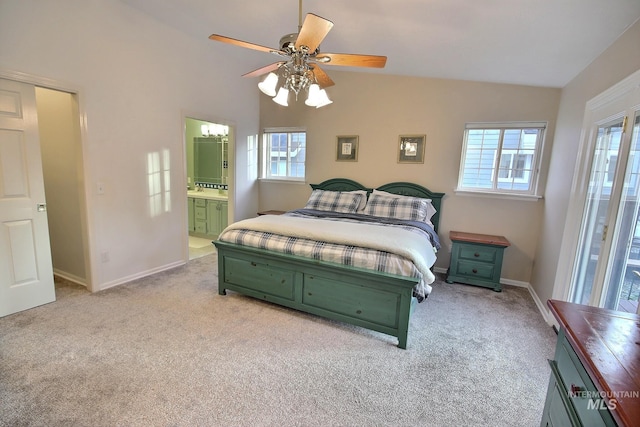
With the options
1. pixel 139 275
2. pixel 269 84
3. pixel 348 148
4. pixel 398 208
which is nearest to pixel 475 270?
pixel 398 208

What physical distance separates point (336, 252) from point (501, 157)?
263cm

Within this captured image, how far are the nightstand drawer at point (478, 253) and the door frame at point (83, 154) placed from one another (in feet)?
13.3

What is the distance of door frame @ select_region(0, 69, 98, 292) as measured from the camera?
7.95ft

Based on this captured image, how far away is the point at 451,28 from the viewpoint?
2387mm

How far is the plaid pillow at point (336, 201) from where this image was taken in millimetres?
3986

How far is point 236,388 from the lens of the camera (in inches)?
71.7

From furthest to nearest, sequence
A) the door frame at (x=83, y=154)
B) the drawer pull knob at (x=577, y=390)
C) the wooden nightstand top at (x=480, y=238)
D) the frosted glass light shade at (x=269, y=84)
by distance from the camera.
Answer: the wooden nightstand top at (x=480, y=238) → the door frame at (x=83, y=154) → the frosted glass light shade at (x=269, y=84) → the drawer pull knob at (x=577, y=390)

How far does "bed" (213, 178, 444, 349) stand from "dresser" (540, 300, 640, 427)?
113 cm

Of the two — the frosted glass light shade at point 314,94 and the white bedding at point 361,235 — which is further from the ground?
the frosted glass light shade at point 314,94

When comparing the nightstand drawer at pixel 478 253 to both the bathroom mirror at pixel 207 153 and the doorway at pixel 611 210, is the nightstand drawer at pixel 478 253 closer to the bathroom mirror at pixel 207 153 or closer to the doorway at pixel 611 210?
the doorway at pixel 611 210

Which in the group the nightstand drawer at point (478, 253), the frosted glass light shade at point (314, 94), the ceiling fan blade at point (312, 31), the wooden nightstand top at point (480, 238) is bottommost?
the nightstand drawer at point (478, 253)

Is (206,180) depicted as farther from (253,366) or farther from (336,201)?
(253,366)

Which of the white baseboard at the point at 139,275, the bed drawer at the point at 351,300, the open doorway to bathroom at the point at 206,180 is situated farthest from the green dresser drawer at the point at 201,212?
the bed drawer at the point at 351,300

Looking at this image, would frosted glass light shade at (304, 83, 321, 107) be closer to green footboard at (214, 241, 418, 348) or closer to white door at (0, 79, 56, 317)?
green footboard at (214, 241, 418, 348)
